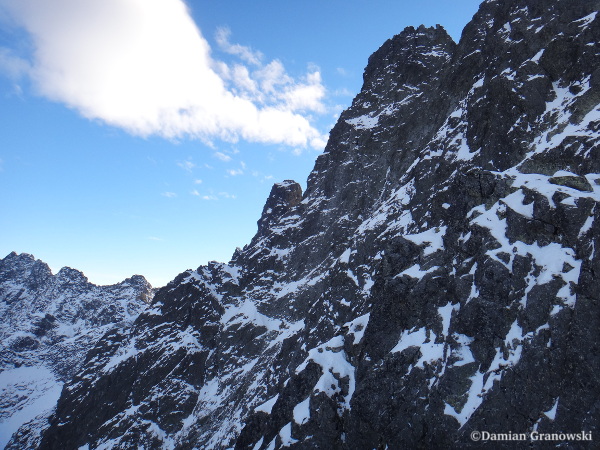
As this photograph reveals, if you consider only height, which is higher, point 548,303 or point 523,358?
point 548,303

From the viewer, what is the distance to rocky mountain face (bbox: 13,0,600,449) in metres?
20.0

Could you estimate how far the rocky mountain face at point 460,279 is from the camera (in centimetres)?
2000

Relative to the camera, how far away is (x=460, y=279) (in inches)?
1040

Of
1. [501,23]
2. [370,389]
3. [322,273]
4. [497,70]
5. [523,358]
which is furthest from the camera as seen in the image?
[322,273]

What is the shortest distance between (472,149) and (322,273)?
44.0 m

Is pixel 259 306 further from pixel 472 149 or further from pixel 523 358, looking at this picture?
pixel 523 358

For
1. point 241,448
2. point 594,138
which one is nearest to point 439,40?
point 594,138

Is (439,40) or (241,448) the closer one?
(241,448)

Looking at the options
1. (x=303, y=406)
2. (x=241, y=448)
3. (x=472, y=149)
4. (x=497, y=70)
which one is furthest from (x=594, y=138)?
(x=241, y=448)

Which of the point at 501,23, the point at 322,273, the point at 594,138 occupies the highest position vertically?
the point at 501,23

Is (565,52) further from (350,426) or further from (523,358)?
(350,426)

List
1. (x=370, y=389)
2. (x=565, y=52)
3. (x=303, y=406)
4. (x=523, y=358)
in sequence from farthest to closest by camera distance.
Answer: (x=565, y=52), (x=303, y=406), (x=370, y=389), (x=523, y=358)

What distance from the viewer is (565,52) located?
36344mm

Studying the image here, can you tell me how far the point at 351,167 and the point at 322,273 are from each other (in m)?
23.2
